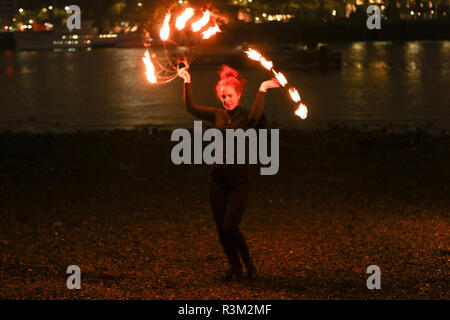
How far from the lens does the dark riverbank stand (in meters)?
6.55

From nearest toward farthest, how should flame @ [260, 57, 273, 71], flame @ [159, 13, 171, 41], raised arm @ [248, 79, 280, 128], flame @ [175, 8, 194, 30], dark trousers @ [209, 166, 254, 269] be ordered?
flame @ [175, 8, 194, 30]
flame @ [159, 13, 171, 41]
flame @ [260, 57, 273, 71]
raised arm @ [248, 79, 280, 128]
dark trousers @ [209, 166, 254, 269]

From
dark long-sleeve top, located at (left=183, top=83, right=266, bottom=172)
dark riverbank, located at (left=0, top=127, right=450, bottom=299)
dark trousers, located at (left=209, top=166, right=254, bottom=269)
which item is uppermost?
dark long-sleeve top, located at (left=183, top=83, right=266, bottom=172)

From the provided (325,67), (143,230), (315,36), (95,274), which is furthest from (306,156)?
(315,36)

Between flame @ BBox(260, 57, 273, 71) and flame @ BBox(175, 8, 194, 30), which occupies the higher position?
flame @ BBox(175, 8, 194, 30)

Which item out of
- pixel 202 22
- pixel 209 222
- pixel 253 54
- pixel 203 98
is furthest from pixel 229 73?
pixel 203 98

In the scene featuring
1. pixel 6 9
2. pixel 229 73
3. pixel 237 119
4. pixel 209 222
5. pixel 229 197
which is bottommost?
pixel 209 222

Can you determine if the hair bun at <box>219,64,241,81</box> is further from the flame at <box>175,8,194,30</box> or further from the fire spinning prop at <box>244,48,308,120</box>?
the flame at <box>175,8,194,30</box>

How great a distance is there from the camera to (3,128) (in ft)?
62.1

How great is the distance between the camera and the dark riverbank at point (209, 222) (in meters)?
6.55

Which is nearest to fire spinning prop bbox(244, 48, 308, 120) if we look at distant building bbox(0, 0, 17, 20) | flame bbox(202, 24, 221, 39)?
flame bbox(202, 24, 221, 39)

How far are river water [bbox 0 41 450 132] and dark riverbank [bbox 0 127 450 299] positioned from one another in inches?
164

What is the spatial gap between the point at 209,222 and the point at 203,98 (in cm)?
1652

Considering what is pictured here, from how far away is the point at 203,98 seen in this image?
2541 centimetres

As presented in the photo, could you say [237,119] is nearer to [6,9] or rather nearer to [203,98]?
[203,98]
